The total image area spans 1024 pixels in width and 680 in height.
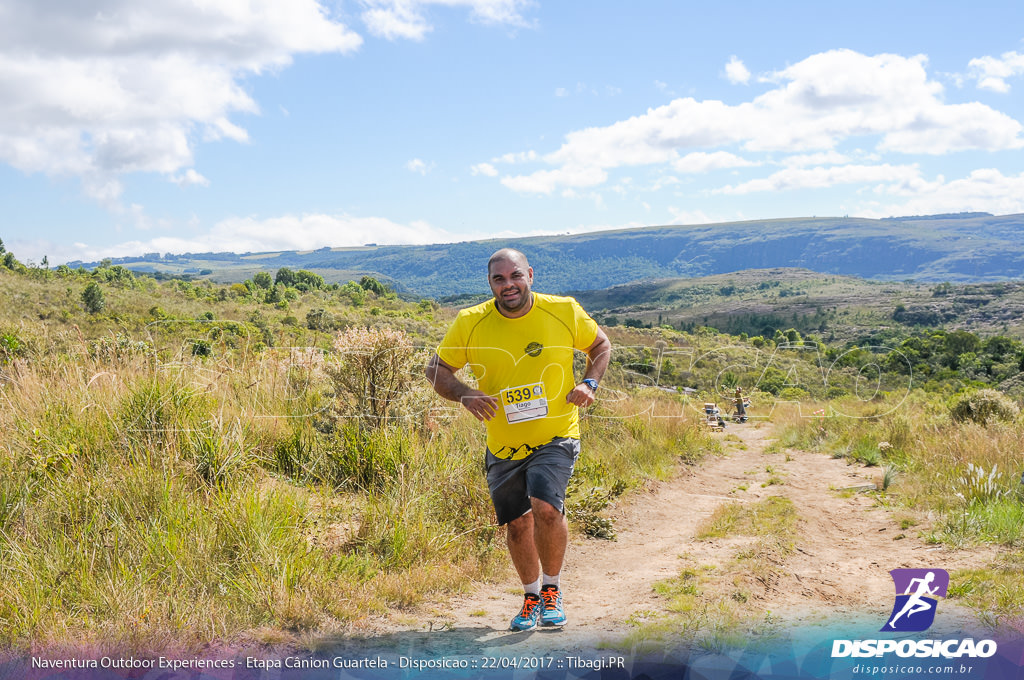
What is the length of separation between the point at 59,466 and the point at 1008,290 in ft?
384

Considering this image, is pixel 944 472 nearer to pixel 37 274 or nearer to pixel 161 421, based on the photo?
pixel 161 421

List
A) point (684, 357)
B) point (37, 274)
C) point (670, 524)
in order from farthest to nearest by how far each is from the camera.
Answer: point (37, 274)
point (684, 357)
point (670, 524)

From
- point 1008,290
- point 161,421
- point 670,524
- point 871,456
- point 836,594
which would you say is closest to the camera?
point 836,594

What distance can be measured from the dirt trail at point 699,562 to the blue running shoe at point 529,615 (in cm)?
8

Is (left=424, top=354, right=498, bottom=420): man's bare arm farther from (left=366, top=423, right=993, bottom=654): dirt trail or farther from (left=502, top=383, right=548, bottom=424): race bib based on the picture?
(left=366, top=423, right=993, bottom=654): dirt trail

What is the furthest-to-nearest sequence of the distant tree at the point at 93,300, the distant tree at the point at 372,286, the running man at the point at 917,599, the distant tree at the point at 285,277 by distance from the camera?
the distant tree at the point at 372,286, the distant tree at the point at 285,277, the distant tree at the point at 93,300, the running man at the point at 917,599

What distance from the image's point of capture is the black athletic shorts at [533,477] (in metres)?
4.05

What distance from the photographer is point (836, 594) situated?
4.80m

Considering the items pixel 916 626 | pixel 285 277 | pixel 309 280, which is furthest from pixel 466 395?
pixel 285 277

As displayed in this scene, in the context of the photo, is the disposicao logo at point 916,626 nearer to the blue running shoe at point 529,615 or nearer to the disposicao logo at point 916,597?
the disposicao logo at point 916,597

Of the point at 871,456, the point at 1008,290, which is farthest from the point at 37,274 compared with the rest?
the point at 1008,290

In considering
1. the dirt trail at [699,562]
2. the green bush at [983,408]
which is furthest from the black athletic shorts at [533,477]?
the green bush at [983,408]

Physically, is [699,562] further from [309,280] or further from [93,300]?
[309,280]

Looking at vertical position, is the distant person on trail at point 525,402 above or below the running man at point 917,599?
above
